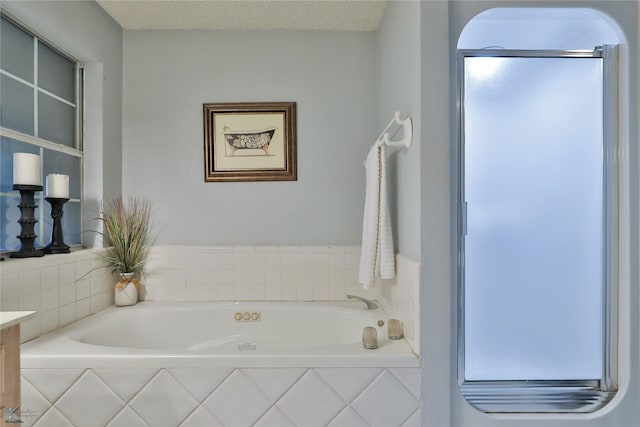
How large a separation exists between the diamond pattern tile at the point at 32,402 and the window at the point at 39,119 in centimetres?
68

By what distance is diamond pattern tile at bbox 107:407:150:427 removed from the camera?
1.37m

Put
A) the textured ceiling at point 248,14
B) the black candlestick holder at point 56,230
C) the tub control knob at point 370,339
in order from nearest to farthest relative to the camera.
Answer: the tub control knob at point 370,339
the black candlestick holder at point 56,230
the textured ceiling at point 248,14

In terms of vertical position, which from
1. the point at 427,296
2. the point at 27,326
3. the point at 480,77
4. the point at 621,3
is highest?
the point at 621,3

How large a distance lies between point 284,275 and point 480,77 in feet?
5.25

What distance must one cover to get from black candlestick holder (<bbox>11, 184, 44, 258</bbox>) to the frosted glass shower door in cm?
197

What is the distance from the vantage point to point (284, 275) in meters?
2.42

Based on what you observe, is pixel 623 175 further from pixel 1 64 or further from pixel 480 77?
pixel 1 64

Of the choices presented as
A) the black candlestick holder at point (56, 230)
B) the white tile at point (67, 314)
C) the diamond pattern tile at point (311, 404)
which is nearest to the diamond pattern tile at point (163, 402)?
the diamond pattern tile at point (311, 404)

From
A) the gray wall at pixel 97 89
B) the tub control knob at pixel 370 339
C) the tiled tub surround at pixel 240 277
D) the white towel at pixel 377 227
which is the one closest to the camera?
the tub control knob at pixel 370 339

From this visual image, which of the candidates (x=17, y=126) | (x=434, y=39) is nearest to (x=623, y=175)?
(x=434, y=39)

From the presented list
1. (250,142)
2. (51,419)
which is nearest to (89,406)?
(51,419)

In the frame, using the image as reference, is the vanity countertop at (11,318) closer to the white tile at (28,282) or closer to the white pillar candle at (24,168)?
the white tile at (28,282)

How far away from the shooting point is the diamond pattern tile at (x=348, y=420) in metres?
1.38

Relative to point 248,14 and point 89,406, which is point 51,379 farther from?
point 248,14
